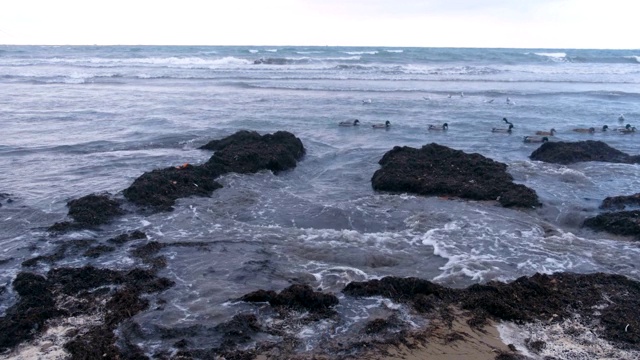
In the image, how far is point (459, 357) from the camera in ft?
22.2

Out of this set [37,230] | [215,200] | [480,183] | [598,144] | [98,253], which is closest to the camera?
[98,253]

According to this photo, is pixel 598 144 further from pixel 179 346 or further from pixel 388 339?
pixel 179 346

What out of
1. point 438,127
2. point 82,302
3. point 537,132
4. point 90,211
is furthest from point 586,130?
point 82,302

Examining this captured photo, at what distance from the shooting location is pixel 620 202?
1290cm

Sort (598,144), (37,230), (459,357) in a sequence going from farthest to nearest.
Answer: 1. (598,144)
2. (37,230)
3. (459,357)

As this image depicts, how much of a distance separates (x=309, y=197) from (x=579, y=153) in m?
9.83

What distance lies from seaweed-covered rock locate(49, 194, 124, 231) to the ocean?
28 centimetres

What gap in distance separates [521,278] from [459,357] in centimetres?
260

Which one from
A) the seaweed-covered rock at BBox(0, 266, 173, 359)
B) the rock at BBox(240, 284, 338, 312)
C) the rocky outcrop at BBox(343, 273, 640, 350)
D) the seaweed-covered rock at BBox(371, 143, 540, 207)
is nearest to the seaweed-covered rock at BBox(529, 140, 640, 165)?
the seaweed-covered rock at BBox(371, 143, 540, 207)

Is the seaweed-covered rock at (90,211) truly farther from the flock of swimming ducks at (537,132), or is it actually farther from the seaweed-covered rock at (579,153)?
the seaweed-covered rock at (579,153)

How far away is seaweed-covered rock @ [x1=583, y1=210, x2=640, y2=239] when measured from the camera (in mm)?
11070

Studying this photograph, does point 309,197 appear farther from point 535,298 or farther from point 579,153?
point 579,153

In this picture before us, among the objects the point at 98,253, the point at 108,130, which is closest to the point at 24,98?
the point at 108,130

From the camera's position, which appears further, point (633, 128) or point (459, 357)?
point (633, 128)
